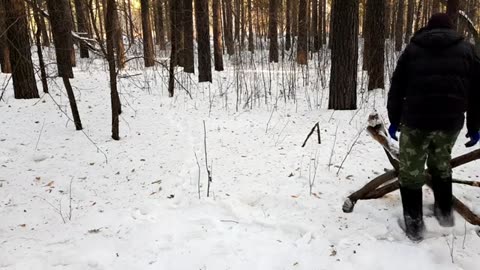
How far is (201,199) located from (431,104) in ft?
7.77

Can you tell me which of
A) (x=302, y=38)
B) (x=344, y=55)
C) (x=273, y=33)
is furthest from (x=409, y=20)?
(x=344, y=55)

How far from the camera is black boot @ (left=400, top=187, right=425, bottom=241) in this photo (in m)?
3.11

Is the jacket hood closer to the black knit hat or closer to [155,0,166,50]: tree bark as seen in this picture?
the black knit hat

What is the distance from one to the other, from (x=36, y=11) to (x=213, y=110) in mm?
3496

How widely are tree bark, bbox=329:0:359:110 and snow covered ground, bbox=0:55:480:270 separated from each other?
11.8 inches

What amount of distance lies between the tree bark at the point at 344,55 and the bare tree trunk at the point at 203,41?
13.7 feet

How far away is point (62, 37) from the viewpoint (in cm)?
620

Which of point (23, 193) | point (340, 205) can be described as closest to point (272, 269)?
point (340, 205)

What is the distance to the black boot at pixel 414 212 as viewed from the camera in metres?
3.11

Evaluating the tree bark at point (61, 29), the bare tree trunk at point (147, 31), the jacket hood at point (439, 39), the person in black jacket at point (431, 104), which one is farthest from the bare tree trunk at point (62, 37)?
the bare tree trunk at point (147, 31)

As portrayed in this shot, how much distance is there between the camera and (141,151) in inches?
215

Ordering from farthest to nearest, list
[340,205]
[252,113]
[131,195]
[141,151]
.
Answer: [252,113] < [141,151] < [131,195] < [340,205]

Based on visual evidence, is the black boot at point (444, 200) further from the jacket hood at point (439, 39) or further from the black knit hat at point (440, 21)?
the black knit hat at point (440, 21)

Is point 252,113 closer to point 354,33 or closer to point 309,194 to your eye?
point 354,33
